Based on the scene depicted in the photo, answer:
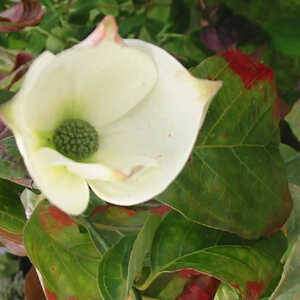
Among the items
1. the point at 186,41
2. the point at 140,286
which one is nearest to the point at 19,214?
the point at 140,286

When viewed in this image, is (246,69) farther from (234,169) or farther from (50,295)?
(50,295)

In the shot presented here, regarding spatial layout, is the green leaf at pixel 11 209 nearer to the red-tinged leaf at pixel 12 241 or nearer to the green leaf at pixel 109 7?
the red-tinged leaf at pixel 12 241

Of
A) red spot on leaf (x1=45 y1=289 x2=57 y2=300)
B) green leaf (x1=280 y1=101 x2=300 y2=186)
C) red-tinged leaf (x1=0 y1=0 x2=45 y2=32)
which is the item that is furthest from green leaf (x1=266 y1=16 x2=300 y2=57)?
red spot on leaf (x1=45 y1=289 x2=57 y2=300)

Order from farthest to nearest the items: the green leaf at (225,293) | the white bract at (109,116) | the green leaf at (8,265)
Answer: the green leaf at (8,265) → the green leaf at (225,293) → the white bract at (109,116)

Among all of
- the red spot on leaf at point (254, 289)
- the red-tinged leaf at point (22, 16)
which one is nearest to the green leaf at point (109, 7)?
the red-tinged leaf at point (22, 16)

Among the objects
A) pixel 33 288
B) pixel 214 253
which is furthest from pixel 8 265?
pixel 214 253

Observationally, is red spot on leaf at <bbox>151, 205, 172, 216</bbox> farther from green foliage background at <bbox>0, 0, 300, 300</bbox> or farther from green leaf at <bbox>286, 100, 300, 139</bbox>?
green leaf at <bbox>286, 100, 300, 139</bbox>

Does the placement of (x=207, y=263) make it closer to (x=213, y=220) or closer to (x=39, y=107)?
(x=213, y=220)

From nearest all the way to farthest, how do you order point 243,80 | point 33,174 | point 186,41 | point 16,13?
point 33,174 < point 243,80 < point 16,13 < point 186,41
